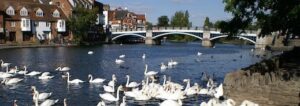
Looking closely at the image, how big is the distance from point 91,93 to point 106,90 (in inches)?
40.3

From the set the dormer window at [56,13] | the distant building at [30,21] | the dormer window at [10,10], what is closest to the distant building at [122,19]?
the dormer window at [56,13]

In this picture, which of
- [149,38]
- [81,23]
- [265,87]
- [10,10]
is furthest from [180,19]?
[265,87]

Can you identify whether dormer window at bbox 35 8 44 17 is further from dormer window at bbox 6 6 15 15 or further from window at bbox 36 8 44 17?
dormer window at bbox 6 6 15 15

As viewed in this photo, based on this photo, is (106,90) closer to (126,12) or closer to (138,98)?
(138,98)

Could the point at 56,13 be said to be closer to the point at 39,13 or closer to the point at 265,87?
the point at 39,13

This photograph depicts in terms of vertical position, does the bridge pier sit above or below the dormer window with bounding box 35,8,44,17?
below

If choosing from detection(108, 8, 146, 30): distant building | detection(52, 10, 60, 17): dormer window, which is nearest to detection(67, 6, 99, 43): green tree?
detection(52, 10, 60, 17): dormer window

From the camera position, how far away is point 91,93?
1367 inches

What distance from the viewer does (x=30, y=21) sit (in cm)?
10612

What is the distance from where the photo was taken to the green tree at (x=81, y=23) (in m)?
113

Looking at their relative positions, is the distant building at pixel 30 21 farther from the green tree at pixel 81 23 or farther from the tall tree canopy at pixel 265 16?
the tall tree canopy at pixel 265 16

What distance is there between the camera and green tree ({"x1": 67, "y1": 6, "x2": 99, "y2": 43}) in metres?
113

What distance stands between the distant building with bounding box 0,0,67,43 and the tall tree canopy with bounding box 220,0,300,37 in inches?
3108

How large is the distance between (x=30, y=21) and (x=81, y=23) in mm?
11560
